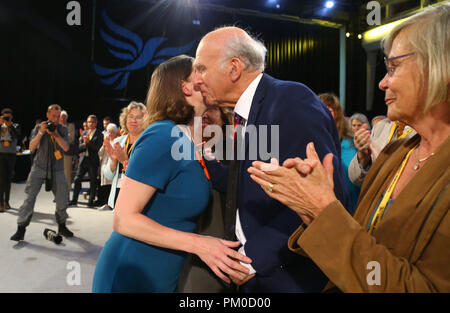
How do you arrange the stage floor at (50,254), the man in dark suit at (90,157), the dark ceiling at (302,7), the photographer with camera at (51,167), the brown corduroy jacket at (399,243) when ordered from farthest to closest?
the dark ceiling at (302,7), the man in dark suit at (90,157), the photographer with camera at (51,167), the stage floor at (50,254), the brown corduroy jacket at (399,243)

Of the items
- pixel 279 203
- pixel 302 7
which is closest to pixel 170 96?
Result: pixel 279 203

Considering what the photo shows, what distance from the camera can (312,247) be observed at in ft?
2.33

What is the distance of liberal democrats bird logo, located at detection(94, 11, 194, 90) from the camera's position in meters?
9.31

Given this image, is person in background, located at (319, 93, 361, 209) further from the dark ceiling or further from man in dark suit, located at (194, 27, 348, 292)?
the dark ceiling

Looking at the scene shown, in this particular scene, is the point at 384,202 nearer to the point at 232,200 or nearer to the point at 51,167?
the point at 232,200

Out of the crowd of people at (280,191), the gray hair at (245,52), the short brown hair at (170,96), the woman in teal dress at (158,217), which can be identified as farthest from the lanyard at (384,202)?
the short brown hair at (170,96)

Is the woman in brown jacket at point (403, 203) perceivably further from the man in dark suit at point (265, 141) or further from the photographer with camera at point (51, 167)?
the photographer with camera at point (51, 167)

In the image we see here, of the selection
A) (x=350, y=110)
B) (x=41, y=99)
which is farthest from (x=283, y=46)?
(x=41, y=99)

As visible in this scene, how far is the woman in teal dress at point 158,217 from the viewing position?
1.08 m

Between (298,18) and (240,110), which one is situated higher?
(298,18)

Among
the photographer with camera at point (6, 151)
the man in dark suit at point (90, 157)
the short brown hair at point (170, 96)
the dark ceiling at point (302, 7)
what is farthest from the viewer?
the dark ceiling at point (302, 7)

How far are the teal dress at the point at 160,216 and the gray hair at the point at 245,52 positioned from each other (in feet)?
1.06
